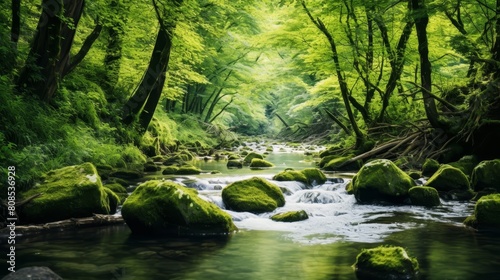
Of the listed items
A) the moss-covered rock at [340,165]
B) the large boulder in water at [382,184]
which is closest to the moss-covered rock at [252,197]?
the large boulder in water at [382,184]

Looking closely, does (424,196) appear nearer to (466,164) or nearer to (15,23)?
(466,164)

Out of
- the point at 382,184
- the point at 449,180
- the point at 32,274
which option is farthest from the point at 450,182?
the point at 32,274

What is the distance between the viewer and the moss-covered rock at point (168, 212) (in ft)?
23.0

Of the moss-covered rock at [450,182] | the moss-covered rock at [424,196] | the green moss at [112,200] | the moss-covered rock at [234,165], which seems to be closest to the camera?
the green moss at [112,200]

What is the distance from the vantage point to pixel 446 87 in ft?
51.3

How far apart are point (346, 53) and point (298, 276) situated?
13172mm

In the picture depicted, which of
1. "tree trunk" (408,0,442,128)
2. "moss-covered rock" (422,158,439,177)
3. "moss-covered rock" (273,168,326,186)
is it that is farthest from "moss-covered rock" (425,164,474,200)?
"moss-covered rock" (273,168,326,186)

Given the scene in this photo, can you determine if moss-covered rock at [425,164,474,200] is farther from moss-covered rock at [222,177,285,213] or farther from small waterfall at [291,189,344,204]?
moss-covered rock at [222,177,285,213]

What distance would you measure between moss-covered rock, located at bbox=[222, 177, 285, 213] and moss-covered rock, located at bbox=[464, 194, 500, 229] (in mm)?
3654

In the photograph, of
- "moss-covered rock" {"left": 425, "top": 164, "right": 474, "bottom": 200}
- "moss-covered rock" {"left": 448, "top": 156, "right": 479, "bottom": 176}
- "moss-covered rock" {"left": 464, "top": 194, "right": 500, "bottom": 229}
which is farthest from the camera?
"moss-covered rock" {"left": 448, "top": 156, "right": 479, "bottom": 176}

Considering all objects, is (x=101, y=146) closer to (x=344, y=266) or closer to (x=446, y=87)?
(x=344, y=266)

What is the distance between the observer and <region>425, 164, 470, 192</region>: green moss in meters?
10.5

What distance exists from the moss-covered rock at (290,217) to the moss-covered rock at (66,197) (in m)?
3.02

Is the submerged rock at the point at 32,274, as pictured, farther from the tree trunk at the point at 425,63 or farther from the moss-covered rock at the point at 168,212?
the tree trunk at the point at 425,63
